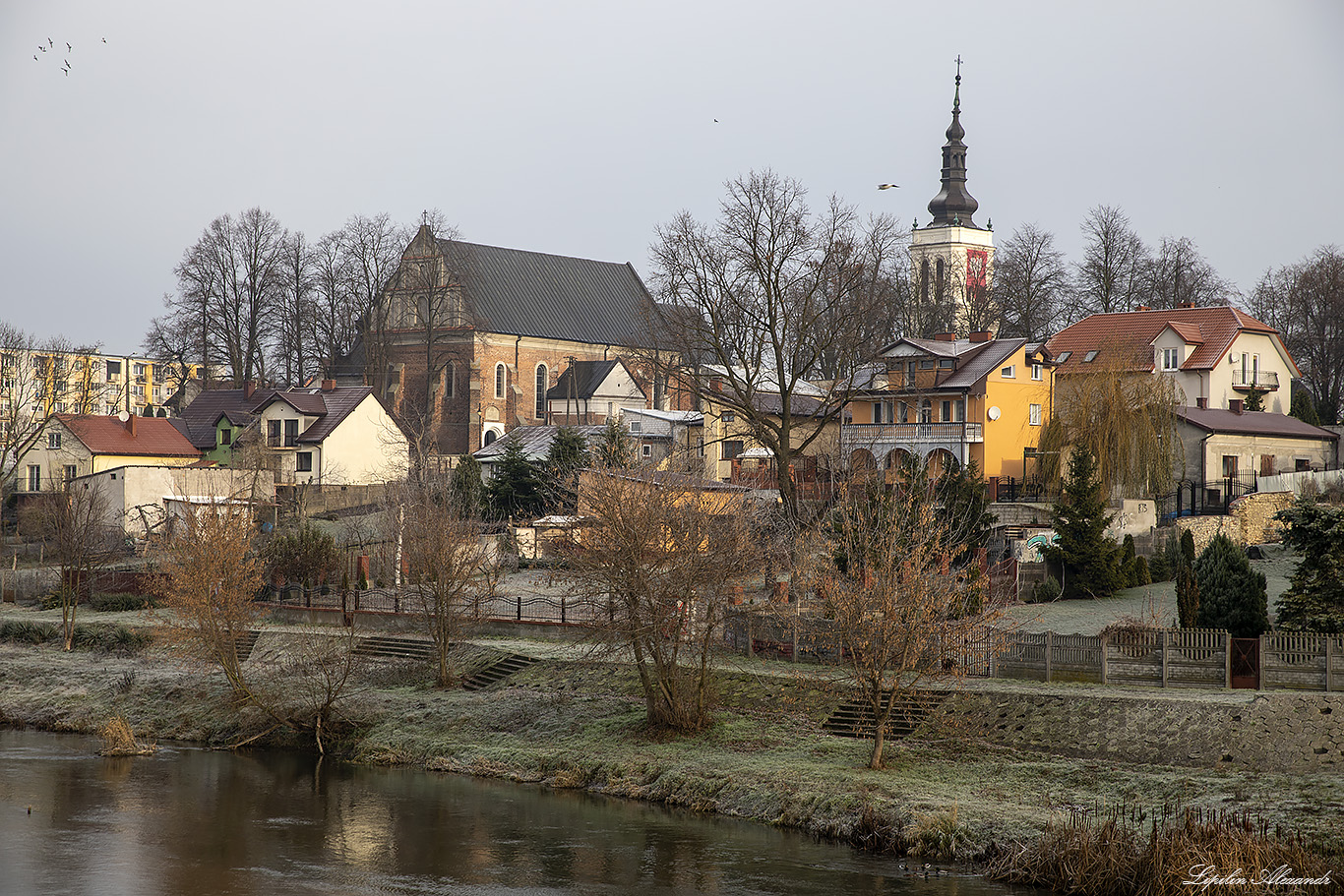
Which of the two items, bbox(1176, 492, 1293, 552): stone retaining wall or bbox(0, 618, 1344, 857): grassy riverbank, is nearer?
bbox(0, 618, 1344, 857): grassy riverbank

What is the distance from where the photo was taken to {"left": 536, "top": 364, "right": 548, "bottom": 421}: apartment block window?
83188 millimetres

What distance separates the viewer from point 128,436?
66625mm

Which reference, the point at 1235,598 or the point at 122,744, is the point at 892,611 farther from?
the point at 122,744

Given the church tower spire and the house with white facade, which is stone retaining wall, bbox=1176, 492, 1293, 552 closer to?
the house with white facade

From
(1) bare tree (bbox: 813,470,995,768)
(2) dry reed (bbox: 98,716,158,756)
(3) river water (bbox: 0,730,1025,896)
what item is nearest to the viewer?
(3) river water (bbox: 0,730,1025,896)

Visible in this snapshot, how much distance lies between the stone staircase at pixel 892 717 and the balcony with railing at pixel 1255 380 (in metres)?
39.0

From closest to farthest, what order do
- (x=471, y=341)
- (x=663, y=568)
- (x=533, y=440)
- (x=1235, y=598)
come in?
(x=663, y=568) < (x=1235, y=598) < (x=533, y=440) < (x=471, y=341)

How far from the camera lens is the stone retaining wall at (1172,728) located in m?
23.5

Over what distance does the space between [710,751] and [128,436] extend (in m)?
48.6

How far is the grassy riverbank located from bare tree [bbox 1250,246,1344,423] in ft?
158

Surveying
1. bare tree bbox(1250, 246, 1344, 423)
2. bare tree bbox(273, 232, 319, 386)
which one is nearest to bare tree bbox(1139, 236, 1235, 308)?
bare tree bbox(1250, 246, 1344, 423)

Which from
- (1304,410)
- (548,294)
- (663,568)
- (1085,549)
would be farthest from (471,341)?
(663,568)

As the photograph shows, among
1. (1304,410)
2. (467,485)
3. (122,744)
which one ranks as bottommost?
(122,744)

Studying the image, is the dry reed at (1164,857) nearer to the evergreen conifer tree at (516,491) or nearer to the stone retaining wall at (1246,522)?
the stone retaining wall at (1246,522)
